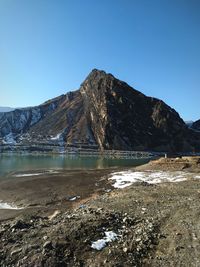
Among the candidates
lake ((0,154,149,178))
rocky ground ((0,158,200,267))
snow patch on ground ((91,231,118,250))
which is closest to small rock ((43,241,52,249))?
rocky ground ((0,158,200,267))

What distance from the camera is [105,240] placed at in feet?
48.2

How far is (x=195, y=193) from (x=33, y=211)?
15006 mm

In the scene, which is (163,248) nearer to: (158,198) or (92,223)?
(92,223)

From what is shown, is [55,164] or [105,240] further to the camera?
[55,164]

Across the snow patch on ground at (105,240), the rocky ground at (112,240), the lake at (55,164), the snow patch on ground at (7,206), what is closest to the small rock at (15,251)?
the rocky ground at (112,240)

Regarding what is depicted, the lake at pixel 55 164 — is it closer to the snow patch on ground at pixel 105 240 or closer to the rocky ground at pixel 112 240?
the rocky ground at pixel 112 240

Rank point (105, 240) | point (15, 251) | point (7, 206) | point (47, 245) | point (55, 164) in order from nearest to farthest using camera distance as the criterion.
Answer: point (15, 251) < point (47, 245) < point (105, 240) < point (7, 206) < point (55, 164)

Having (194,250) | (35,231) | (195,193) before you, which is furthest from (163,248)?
(195,193)

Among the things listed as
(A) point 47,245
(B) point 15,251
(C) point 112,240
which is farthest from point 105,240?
(B) point 15,251

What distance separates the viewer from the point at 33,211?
92.7 feet

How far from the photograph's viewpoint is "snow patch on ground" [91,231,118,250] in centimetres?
1408

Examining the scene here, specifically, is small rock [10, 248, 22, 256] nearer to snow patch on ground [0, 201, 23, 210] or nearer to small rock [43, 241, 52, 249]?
small rock [43, 241, 52, 249]

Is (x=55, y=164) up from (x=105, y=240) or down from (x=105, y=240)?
down

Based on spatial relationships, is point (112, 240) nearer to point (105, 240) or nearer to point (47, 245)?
point (105, 240)
